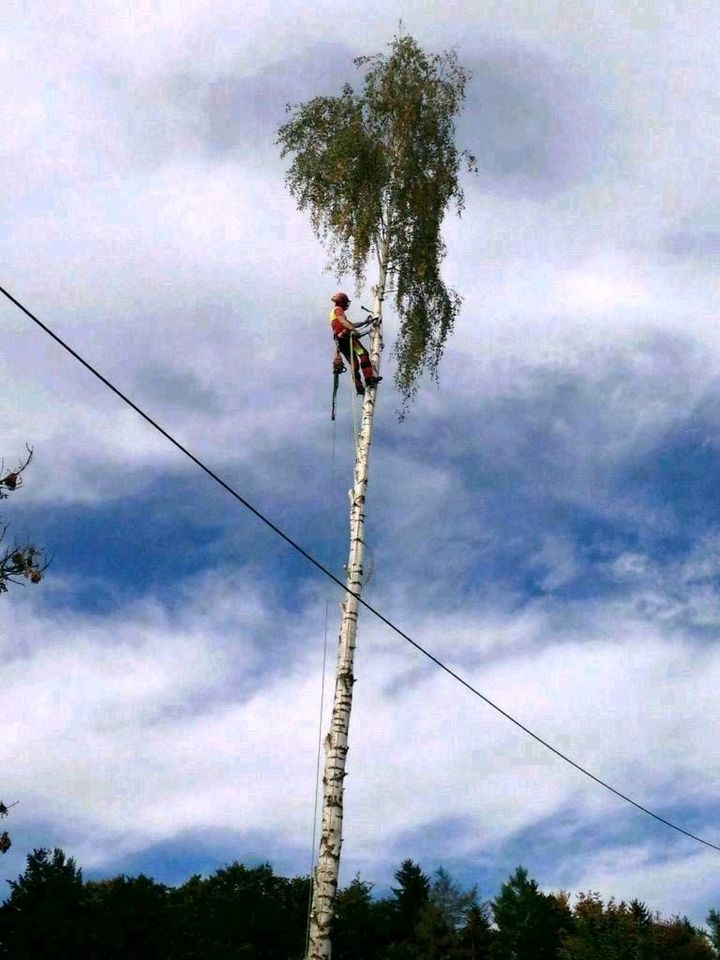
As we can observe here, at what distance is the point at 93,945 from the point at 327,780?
33.2 m

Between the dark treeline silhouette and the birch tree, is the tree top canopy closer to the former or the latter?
the birch tree

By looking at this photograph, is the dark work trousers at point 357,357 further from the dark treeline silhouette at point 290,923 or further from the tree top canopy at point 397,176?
the dark treeline silhouette at point 290,923

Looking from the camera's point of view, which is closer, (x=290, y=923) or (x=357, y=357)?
(x=357, y=357)

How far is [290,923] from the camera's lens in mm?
47375

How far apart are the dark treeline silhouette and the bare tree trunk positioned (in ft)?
105

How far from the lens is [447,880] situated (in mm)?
64250

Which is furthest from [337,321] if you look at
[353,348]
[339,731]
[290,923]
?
[290,923]

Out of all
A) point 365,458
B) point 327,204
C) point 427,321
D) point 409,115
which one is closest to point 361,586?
point 365,458

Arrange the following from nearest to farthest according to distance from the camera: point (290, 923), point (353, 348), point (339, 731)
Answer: point (339, 731) → point (353, 348) → point (290, 923)

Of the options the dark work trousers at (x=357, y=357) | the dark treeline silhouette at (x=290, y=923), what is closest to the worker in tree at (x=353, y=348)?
the dark work trousers at (x=357, y=357)

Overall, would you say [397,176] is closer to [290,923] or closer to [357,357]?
[357,357]

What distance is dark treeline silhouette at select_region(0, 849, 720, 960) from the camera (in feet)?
129

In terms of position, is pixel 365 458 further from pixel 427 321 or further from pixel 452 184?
pixel 452 184

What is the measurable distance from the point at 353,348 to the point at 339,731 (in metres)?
5.45
